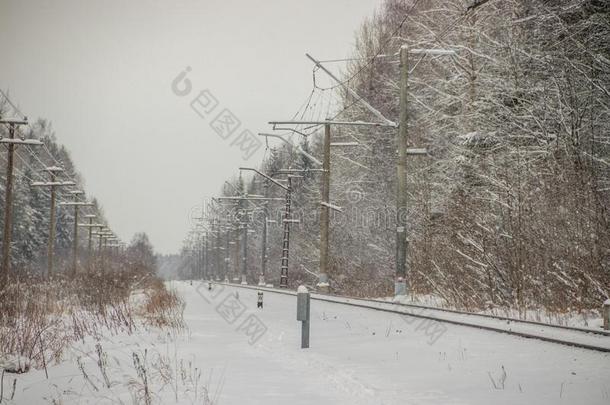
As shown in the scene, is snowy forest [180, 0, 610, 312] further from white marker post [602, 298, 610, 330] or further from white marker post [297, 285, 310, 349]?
white marker post [297, 285, 310, 349]

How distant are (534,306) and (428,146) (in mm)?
14242

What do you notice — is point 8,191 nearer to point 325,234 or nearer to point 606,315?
point 325,234

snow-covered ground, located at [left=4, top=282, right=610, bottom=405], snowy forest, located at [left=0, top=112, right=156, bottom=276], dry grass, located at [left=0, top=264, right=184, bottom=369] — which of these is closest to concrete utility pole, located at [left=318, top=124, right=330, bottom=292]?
dry grass, located at [left=0, top=264, right=184, bottom=369]

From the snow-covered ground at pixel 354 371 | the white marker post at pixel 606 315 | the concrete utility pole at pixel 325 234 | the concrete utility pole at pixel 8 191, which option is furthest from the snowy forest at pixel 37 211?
the white marker post at pixel 606 315


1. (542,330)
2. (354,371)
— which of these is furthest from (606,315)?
(354,371)

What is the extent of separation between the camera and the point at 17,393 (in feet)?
22.5

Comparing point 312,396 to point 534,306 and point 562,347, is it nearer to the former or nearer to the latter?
point 562,347

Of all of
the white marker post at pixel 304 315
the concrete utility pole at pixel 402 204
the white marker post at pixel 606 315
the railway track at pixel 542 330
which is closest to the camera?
the railway track at pixel 542 330

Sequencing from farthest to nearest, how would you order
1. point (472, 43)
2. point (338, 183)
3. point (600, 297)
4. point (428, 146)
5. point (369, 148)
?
1. point (338, 183)
2. point (369, 148)
3. point (428, 146)
4. point (472, 43)
5. point (600, 297)

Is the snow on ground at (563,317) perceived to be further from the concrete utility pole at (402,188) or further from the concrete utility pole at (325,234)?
the concrete utility pole at (325,234)

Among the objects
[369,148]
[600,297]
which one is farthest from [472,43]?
[600,297]

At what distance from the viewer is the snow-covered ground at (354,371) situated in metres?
5.09

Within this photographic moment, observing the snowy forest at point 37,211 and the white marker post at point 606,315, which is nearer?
the white marker post at point 606,315

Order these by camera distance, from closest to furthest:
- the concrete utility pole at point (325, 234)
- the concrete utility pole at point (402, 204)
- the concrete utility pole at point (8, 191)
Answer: the concrete utility pole at point (402, 204) < the concrete utility pole at point (325, 234) < the concrete utility pole at point (8, 191)
